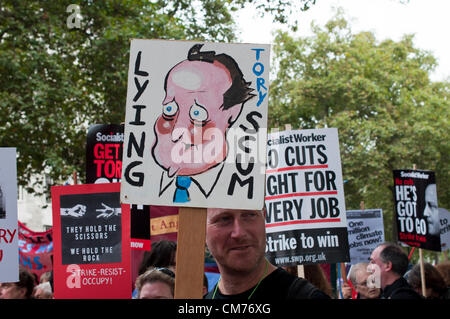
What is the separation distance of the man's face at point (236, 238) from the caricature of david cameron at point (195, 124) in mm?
166

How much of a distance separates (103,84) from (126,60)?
783 mm

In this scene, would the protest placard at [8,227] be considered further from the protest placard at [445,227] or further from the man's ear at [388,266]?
the protest placard at [445,227]

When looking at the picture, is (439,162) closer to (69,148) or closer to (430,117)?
(430,117)

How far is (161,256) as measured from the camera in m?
5.77

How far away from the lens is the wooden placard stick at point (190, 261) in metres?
3.09

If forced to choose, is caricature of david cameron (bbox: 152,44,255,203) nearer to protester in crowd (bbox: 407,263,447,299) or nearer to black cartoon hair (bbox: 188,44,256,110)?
black cartoon hair (bbox: 188,44,256,110)

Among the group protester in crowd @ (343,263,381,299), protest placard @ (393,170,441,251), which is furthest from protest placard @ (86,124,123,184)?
protest placard @ (393,170,441,251)

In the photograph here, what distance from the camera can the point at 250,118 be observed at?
11.0 feet

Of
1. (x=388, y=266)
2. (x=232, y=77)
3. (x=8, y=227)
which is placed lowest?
(x=388, y=266)

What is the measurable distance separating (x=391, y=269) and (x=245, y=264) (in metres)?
2.78

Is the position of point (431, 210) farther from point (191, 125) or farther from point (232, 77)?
point (191, 125)

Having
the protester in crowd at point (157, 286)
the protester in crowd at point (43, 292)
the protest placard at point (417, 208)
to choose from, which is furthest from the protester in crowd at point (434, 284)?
the protester in crowd at point (43, 292)

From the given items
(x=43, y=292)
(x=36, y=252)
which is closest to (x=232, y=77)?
(x=43, y=292)

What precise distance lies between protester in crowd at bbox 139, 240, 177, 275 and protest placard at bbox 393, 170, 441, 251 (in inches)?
147
